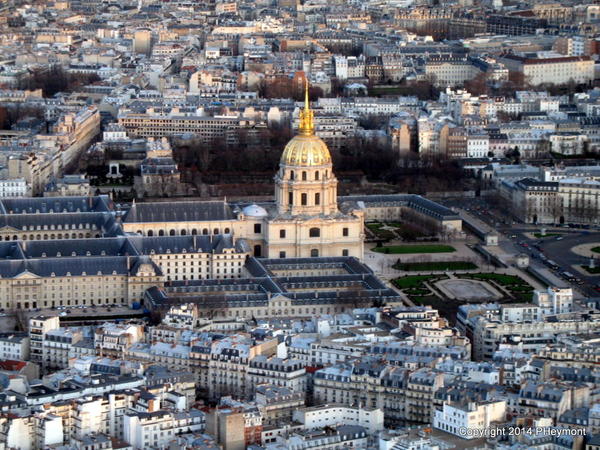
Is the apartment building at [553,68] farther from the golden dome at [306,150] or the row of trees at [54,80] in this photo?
the golden dome at [306,150]

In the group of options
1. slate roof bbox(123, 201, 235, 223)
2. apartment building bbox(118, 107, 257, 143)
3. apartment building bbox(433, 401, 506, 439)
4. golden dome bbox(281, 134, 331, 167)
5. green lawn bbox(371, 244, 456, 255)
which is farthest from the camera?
apartment building bbox(118, 107, 257, 143)

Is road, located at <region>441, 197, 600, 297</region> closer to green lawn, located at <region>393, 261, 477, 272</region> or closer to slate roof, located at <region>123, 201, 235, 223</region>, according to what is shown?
green lawn, located at <region>393, 261, 477, 272</region>

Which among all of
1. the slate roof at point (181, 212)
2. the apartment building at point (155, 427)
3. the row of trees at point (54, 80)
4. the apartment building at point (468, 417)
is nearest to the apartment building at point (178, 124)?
the row of trees at point (54, 80)

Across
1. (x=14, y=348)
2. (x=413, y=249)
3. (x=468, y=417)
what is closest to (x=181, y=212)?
(x=413, y=249)

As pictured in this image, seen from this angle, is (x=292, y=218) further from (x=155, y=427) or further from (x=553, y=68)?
(x=553, y=68)

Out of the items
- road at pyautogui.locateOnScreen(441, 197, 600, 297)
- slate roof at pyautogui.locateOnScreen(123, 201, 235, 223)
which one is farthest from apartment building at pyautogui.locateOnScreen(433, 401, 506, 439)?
slate roof at pyautogui.locateOnScreen(123, 201, 235, 223)

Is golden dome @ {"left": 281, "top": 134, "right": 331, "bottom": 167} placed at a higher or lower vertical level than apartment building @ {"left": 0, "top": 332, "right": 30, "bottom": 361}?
higher

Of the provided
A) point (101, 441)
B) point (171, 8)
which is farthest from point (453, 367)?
point (171, 8)

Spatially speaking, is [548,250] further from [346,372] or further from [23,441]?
[23,441]
